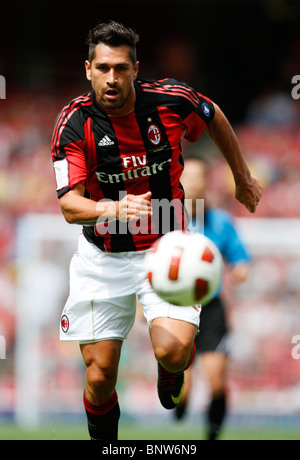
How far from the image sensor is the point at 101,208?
12.9 feet

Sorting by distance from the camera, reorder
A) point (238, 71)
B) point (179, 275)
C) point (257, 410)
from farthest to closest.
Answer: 1. point (238, 71)
2. point (257, 410)
3. point (179, 275)

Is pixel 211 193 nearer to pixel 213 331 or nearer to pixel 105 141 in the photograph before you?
pixel 213 331

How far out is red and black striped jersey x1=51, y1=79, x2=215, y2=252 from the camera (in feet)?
14.0

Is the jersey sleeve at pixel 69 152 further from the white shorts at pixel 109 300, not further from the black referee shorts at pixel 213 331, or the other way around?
the black referee shorts at pixel 213 331

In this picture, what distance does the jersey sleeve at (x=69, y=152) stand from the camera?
Result: 4145 millimetres

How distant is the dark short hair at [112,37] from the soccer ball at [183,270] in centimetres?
113

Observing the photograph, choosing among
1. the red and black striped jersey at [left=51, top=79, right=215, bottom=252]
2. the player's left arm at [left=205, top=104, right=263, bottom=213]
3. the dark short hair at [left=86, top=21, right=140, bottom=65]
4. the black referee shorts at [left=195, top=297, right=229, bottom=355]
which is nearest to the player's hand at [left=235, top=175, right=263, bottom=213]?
the player's left arm at [left=205, top=104, right=263, bottom=213]

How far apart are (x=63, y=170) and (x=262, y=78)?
9098 millimetres

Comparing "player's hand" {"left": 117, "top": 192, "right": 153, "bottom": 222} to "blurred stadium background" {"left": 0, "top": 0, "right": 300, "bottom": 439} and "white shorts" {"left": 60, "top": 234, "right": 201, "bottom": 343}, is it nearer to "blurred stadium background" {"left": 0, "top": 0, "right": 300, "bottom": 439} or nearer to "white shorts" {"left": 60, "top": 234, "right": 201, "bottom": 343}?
"white shorts" {"left": 60, "top": 234, "right": 201, "bottom": 343}

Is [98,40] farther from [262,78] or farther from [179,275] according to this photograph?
[262,78]

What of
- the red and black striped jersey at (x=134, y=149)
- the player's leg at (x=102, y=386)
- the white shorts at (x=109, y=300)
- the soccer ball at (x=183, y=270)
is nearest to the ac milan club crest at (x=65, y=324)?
the white shorts at (x=109, y=300)

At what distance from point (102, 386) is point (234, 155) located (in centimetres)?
166

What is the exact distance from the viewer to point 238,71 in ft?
41.1
